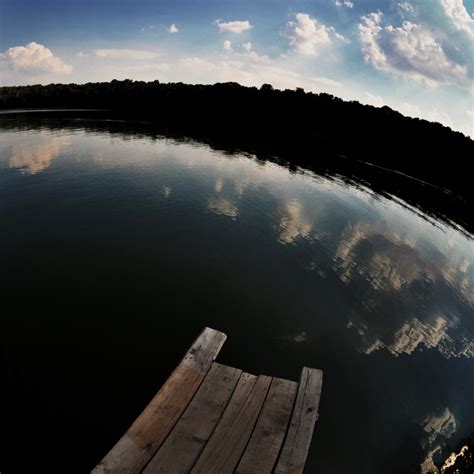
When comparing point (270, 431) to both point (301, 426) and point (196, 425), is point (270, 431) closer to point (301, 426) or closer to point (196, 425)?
point (301, 426)

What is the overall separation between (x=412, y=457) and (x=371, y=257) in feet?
52.0

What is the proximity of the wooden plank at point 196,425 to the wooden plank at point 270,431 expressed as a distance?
0.82 metres

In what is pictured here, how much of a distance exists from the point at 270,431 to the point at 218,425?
1056 millimetres

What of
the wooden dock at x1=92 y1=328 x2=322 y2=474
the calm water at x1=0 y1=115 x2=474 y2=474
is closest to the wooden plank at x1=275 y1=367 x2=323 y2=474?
the wooden dock at x1=92 y1=328 x2=322 y2=474

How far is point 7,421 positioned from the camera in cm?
864

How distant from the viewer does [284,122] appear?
139 meters

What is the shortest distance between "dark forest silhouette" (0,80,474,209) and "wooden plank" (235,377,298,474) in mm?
55422

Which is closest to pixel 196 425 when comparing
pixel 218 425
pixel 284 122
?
pixel 218 425

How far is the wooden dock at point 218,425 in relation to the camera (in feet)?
16.7

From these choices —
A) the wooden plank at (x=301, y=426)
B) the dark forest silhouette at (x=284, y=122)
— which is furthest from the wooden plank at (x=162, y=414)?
the dark forest silhouette at (x=284, y=122)

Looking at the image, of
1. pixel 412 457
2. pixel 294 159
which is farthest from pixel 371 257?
pixel 294 159

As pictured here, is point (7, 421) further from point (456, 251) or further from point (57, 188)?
point (456, 251)

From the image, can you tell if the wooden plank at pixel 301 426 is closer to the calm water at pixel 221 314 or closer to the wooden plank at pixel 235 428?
the wooden plank at pixel 235 428

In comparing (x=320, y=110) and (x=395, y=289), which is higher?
(x=320, y=110)
